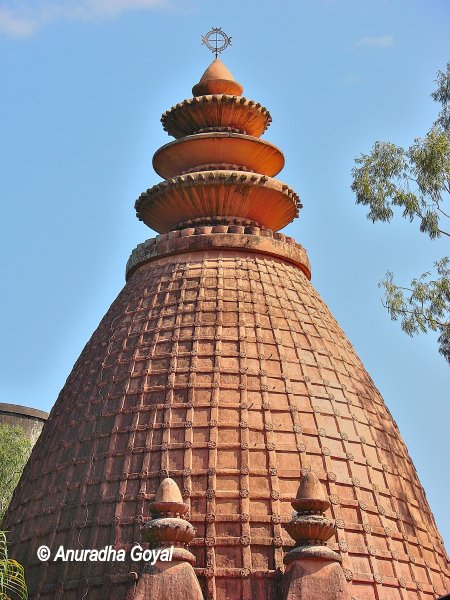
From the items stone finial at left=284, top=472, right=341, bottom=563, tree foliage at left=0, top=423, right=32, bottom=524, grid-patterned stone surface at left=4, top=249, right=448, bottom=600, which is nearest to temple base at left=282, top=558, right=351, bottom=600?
stone finial at left=284, top=472, right=341, bottom=563

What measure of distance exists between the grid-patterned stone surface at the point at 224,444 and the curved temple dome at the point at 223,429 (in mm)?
24

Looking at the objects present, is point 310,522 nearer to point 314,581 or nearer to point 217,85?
point 314,581

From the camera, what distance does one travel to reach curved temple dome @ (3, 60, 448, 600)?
11.6 meters

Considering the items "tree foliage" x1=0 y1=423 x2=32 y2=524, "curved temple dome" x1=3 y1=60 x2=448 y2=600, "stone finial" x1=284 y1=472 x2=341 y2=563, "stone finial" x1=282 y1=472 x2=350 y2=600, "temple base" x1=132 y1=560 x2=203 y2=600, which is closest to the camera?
"temple base" x1=132 y1=560 x2=203 y2=600

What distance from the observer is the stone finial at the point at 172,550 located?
403 inches

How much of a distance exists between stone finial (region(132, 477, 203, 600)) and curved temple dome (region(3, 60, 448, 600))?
10cm

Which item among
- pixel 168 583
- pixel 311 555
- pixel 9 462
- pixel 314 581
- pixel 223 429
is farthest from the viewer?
pixel 9 462

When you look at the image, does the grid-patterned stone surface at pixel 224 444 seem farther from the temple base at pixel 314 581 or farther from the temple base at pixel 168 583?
the temple base at pixel 168 583

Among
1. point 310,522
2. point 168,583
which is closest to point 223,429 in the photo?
point 310,522

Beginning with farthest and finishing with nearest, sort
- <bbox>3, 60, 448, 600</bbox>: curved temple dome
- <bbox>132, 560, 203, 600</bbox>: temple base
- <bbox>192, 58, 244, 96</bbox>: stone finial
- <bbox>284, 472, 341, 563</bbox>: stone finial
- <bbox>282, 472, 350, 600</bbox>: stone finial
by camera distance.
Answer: <bbox>192, 58, 244, 96</bbox>: stone finial < <bbox>3, 60, 448, 600</bbox>: curved temple dome < <bbox>284, 472, 341, 563</bbox>: stone finial < <bbox>282, 472, 350, 600</bbox>: stone finial < <bbox>132, 560, 203, 600</bbox>: temple base

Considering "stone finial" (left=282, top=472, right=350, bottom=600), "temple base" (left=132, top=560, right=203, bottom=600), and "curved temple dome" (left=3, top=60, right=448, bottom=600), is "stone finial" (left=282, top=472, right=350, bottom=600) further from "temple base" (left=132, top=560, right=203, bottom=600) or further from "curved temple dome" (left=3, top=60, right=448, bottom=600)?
"temple base" (left=132, top=560, right=203, bottom=600)

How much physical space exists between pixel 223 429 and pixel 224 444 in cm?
27

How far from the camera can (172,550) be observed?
10477 millimetres

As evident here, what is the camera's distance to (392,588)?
1177cm
